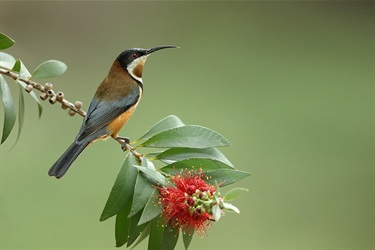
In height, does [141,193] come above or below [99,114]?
below

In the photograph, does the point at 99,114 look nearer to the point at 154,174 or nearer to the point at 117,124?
the point at 117,124

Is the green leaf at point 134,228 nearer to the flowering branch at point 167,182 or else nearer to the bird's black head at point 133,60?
the flowering branch at point 167,182

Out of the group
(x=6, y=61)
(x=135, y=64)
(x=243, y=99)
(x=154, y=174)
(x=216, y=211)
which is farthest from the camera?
(x=243, y=99)

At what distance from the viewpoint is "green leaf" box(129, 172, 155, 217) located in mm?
938

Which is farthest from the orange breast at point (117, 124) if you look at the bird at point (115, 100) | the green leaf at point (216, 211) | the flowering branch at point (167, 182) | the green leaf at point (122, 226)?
the green leaf at point (216, 211)

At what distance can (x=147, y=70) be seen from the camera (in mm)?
5242

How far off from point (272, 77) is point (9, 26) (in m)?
2.00

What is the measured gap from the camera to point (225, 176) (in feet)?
3.12

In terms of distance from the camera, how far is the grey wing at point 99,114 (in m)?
1.19

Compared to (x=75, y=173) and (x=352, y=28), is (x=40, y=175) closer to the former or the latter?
(x=75, y=173)

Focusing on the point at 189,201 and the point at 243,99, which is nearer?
the point at 189,201

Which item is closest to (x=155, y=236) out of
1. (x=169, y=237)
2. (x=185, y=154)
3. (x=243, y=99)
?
(x=169, y=237)

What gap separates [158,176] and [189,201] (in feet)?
0.27

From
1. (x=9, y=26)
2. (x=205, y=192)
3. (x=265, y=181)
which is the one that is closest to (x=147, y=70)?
(x=9, y=26)
